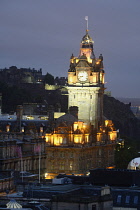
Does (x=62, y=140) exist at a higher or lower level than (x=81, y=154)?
higher

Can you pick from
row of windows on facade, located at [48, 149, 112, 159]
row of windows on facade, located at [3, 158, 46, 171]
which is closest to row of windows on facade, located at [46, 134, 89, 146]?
row of windows on facade, located at [48, 149, 112, 159]

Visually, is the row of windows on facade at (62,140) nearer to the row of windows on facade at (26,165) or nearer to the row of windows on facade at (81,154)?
the row of windows on facade at (81,154)

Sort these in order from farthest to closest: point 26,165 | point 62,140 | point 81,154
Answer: point 81,154 < point 62,140 < point 26,165

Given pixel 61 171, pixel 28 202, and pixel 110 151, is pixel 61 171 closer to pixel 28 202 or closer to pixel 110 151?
pixel 110 151

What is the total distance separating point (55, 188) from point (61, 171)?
3285 inches

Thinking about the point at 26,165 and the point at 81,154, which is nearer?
the point at 26,165

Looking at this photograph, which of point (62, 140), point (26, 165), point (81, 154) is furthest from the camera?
point (81, 154)

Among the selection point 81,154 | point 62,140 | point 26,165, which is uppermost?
point 62,140

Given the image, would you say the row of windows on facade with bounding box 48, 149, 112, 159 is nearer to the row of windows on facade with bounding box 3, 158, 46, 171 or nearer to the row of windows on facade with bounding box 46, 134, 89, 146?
the row of windows on facade with bounding box 46, 134, 89, 146

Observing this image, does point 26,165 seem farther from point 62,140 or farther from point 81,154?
point 81,154

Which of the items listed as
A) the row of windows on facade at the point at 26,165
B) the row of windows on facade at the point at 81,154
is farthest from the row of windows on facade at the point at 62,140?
the row of windows on facade at the point at 26,165

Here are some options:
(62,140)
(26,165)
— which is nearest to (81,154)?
(62,140)

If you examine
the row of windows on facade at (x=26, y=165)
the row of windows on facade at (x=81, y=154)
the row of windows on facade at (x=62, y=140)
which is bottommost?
the row of windows on facade at (x=26, y=165)

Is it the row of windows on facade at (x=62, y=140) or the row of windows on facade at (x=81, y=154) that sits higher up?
the row of windows on facade at (x=62, y=140)
